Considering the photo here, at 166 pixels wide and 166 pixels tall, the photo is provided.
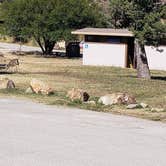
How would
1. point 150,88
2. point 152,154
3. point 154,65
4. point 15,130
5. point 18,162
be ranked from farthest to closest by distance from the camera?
1. point 154,65
2. point 150,88
3. point 15,130
4. point 152,154
5. point 18,162

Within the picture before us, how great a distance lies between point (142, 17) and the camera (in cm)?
3175

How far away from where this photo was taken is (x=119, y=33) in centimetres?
4631

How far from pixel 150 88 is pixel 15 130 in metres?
14.0

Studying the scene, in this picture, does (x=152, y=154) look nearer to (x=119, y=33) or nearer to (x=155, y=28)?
(x=155, y=28)

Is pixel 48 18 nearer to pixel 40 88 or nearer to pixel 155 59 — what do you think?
pixel 155 59

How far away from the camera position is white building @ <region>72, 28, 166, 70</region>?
45312 millimetres

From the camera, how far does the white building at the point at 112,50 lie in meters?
45.3

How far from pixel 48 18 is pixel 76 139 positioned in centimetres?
4485

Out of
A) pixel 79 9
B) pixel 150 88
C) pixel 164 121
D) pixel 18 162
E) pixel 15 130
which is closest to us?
pixel 18 162

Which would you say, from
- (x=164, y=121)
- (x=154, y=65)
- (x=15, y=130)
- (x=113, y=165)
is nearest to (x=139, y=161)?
(x=113, y=165)

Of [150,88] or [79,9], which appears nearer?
[150,88]

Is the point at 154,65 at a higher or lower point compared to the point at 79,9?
lower

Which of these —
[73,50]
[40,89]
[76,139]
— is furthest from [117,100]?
[73,50]

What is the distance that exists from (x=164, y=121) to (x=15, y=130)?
176 inches
